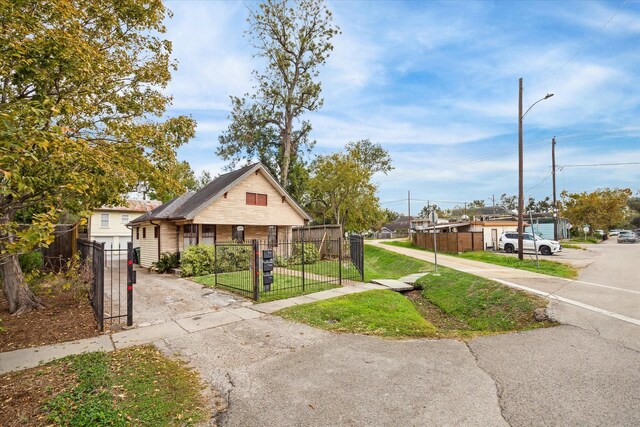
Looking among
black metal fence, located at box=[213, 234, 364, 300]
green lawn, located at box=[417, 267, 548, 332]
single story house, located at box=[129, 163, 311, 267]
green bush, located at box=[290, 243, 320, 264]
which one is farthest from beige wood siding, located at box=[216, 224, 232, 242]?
green lawn, located at box=[417, 267, 548, 332]

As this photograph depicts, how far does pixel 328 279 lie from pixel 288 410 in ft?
29.5

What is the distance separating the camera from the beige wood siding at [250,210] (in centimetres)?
1854

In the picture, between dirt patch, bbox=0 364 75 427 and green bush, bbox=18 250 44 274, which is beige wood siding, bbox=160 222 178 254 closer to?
green bush, bbox=18 250 44 274

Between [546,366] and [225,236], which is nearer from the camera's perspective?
[546,366]

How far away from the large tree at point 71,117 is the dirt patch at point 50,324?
26.1 inches

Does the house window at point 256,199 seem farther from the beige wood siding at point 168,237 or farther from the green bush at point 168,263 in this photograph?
the green bush at point 168,263

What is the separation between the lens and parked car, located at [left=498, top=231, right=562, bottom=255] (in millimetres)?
23953

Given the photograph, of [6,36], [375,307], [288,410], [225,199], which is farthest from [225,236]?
[288,410]

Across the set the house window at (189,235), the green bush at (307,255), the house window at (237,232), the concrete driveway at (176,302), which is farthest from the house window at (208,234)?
the concrete driveway at (176,302)

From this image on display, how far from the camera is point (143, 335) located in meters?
6.78

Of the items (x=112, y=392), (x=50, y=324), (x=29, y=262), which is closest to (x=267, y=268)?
(x=50, y=324)

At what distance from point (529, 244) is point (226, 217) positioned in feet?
71.7

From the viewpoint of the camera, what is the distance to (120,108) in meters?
9.70

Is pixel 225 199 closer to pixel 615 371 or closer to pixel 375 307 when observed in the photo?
pixel 375 307
